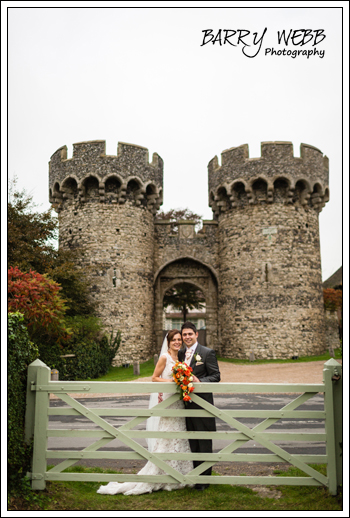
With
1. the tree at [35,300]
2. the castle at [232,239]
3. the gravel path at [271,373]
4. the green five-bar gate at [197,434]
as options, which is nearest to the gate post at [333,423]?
the green five-bar gate at [197,434]

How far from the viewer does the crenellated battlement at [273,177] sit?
19.7 metres

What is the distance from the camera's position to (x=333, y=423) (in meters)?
3.82

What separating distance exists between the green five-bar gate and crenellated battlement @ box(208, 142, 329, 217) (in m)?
16.6

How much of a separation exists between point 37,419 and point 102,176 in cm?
1640

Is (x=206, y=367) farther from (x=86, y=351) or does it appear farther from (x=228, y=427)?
(x=86, y=351)

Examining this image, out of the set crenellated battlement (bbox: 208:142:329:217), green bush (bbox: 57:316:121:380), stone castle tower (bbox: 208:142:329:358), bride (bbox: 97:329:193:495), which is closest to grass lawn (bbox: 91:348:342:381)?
green bush (bbox: 57:316:121:380)

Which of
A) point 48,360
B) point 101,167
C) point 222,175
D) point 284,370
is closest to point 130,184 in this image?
point 101,167

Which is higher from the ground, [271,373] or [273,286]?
[273,286]

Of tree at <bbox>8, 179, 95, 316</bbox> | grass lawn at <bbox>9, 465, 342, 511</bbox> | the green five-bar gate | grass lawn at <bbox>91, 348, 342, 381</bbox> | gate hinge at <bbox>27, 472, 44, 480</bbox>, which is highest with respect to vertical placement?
tree at <bbox>8, 179, 95, 316</bbox>

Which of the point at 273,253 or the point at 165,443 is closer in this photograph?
the point at 165,443

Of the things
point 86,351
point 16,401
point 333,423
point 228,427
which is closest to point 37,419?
point 16,401

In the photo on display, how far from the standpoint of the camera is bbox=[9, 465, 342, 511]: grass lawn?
3.66 metres

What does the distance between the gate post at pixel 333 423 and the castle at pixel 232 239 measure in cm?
1556

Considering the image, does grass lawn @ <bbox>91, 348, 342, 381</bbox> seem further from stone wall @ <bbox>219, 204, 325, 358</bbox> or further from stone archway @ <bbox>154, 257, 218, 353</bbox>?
stone archway @ <bbox>154, 257, 218, 353</bbox>
